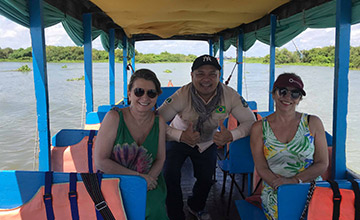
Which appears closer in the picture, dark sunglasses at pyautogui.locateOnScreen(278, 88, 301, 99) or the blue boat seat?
dark sunglasses at pyautogui.locateOnScreen(278, 88, 301, 99)

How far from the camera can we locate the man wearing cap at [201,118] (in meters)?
2.48

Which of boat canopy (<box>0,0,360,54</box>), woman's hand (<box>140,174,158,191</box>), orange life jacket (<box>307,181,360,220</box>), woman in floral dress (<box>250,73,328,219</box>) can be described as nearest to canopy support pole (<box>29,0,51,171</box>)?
boat canopy (<box>0,0,360,54</box>)

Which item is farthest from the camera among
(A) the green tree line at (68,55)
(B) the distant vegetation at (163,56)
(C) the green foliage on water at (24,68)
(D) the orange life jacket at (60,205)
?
(C) the green foliage on water at (24,68)

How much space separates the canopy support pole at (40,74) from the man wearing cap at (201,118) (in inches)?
51.1

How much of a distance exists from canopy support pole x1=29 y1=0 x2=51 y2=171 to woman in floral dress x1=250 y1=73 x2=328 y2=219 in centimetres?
210

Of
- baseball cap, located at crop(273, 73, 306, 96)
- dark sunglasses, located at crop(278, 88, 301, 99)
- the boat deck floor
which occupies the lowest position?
the boat deck floor

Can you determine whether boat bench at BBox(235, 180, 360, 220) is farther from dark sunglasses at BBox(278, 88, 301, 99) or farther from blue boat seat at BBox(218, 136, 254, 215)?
blue boat seat at BBox(218, 136, 254, 215)

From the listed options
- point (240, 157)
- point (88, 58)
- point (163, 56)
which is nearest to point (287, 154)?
point (240, 157)

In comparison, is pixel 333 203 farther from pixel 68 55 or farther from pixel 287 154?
pixel 68 55

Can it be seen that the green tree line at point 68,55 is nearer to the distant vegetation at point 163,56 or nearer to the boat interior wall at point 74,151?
the distant vegetation at point 163,56

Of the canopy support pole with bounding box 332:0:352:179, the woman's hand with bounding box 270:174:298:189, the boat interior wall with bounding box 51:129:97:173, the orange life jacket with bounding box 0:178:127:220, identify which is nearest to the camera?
the orange life jacket with bounding box 0:178:127:220

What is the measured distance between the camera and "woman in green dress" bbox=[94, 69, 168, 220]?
6.40ft

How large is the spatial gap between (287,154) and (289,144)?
73 mm

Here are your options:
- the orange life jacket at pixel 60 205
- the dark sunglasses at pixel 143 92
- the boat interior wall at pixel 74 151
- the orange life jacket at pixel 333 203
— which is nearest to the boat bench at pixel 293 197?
the orange life jacket at pixel 333 203
